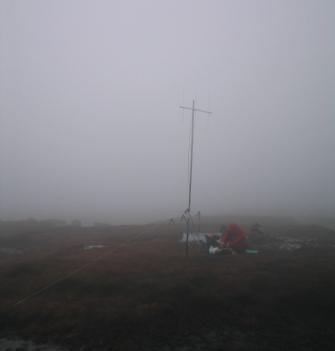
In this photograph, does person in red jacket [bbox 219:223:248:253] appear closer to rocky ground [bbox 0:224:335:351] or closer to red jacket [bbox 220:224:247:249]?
red jacket [bbox 220:224:247:249]

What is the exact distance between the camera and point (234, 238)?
23.8 metres

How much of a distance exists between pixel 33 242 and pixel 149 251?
19.9 m

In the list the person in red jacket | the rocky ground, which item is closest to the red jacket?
the person in red jacket

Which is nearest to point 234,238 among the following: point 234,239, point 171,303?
point 234,239

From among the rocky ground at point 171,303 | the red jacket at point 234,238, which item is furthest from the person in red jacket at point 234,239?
the rocky ground at point 171,303

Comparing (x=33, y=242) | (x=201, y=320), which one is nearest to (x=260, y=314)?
(x=201, y=320)

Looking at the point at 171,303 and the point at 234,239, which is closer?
the point at 171,303

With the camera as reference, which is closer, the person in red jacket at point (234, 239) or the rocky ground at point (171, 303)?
the rocky ground at point (171, 303)

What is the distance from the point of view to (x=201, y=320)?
11219 mm

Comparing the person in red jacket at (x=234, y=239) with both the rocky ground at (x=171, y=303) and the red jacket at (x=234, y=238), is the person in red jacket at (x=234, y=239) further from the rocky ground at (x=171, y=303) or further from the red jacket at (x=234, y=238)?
the rocky ground at (x=171, y=303)

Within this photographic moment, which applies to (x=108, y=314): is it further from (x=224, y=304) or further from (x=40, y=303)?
(x=224, y=304)

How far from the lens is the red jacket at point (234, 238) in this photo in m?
23.6

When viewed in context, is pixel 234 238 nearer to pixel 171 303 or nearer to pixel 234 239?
pixel 234 239

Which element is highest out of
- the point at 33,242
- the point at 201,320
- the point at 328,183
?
the point at 328,183
